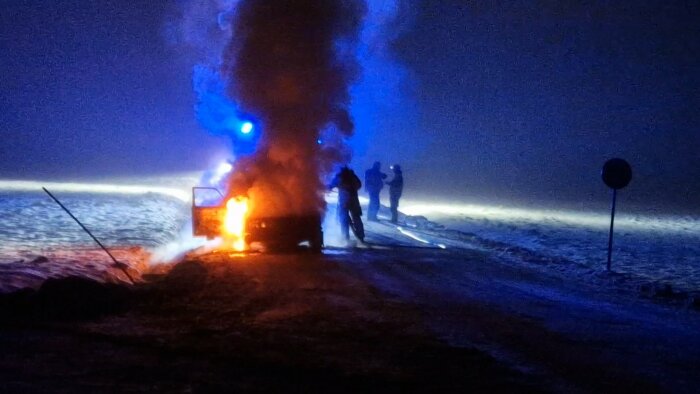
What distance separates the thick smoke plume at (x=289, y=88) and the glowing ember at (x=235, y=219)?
0.25 m

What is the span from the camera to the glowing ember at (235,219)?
16.5 meters

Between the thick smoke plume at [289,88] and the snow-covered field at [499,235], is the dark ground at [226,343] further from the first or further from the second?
the thick smoke plume at [289,88]

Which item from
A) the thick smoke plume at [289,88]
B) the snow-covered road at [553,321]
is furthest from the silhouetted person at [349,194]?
the snow-covered road at [553,321]

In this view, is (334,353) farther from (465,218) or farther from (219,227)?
(465,218)

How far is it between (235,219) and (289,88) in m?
3.37

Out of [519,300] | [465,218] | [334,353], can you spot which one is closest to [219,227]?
[519,300]

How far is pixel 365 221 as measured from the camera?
25844 mm

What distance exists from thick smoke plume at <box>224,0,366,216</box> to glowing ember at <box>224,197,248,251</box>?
25 cm

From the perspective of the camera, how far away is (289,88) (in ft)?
56.4

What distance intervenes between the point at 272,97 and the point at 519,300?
8.91m

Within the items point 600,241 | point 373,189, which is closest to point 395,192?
point 373,189

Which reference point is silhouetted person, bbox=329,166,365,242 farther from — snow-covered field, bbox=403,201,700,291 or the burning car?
snow-covered field, bbox=403,201,700,291

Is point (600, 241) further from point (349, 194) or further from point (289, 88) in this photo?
point (289, 88)

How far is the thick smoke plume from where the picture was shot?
1692 centimetres
